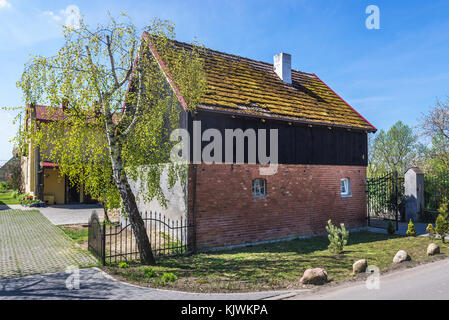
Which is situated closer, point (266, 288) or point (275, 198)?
point (266, 288)

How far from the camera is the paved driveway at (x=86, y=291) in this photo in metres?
6.41

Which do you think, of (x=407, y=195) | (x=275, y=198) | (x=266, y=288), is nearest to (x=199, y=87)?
(x=275, y=198)

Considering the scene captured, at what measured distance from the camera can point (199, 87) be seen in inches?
406

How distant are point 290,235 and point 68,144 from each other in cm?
917

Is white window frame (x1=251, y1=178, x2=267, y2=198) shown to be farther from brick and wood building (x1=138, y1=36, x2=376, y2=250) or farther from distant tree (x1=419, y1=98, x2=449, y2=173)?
distant tree (x1=419, y1=98, x2=449, y2=173)

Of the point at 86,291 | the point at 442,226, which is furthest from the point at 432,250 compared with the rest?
the point at 86,291

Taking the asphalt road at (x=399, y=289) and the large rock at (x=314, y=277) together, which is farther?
the large rock at (x=314, y=277)

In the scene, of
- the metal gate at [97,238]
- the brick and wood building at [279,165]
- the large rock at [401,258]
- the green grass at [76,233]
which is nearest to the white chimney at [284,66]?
the brick and wood building at [279,165]

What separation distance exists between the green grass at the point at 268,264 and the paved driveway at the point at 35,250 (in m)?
1.86

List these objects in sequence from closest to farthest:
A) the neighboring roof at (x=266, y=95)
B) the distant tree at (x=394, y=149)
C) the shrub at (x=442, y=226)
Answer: the shrub at (x=442, y=226) < the neighboring roof at (x=266, y=95) < the distant tree at (x=394, y=149)

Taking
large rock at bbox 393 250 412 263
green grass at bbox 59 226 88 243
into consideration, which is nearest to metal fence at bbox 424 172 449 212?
large rock at bbox 393 250 412 263

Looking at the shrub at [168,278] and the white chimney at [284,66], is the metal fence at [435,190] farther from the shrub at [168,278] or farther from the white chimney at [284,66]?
the shrub at [168,278]
